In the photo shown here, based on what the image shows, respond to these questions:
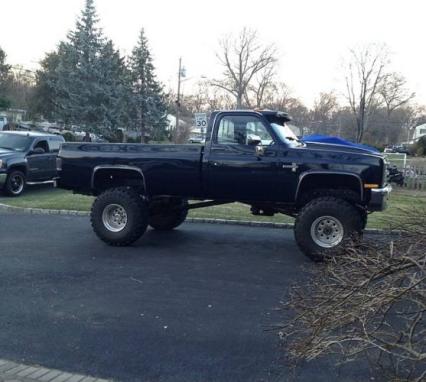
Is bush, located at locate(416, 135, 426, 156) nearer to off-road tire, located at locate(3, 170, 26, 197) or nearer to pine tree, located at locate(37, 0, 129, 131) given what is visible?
pine tree, located at locate(37, 0, 129, 131)

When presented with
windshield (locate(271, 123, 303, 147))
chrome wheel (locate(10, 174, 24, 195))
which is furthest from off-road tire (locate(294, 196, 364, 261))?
chrome wheel (locate(10, 174, 24, 195))

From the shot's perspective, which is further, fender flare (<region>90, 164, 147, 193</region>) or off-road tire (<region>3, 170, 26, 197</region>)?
off-road tire (<region>3, 170, 26, 197</region>)

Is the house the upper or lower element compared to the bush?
upper

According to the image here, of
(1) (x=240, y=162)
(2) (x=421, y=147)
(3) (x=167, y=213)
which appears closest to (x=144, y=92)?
(2) (x=421, y=147)

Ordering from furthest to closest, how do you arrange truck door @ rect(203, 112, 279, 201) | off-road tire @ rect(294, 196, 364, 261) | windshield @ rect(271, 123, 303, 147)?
1. windshield @ rect(271, 123, 303, 147)
2. truck door @ rect(203, 112, 279, 201)
3. off-road tire @ rect(294, 196, 364, 261)

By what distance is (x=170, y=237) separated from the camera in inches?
380

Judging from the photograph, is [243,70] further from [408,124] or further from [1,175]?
[1,175]

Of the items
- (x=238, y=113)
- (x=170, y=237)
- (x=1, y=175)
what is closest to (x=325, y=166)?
(x=238, y=113)

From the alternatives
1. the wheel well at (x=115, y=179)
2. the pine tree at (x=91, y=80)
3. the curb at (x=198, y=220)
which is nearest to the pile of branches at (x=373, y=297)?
the wheel well at (x=115, y=179)

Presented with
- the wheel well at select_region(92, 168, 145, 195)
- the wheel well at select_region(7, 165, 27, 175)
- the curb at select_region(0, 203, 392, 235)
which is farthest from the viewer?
the wheel well at select_region(7, 165, 27, 175)

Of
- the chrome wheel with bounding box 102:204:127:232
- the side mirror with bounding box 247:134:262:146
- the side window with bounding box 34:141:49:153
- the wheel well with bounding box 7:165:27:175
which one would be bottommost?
the chrome wheel with bounding box 102:204:127:232

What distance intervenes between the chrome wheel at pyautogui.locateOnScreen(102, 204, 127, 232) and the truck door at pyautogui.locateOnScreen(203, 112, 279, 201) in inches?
58.9

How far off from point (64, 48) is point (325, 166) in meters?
39.2

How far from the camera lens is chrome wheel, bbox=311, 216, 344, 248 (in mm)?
7750
